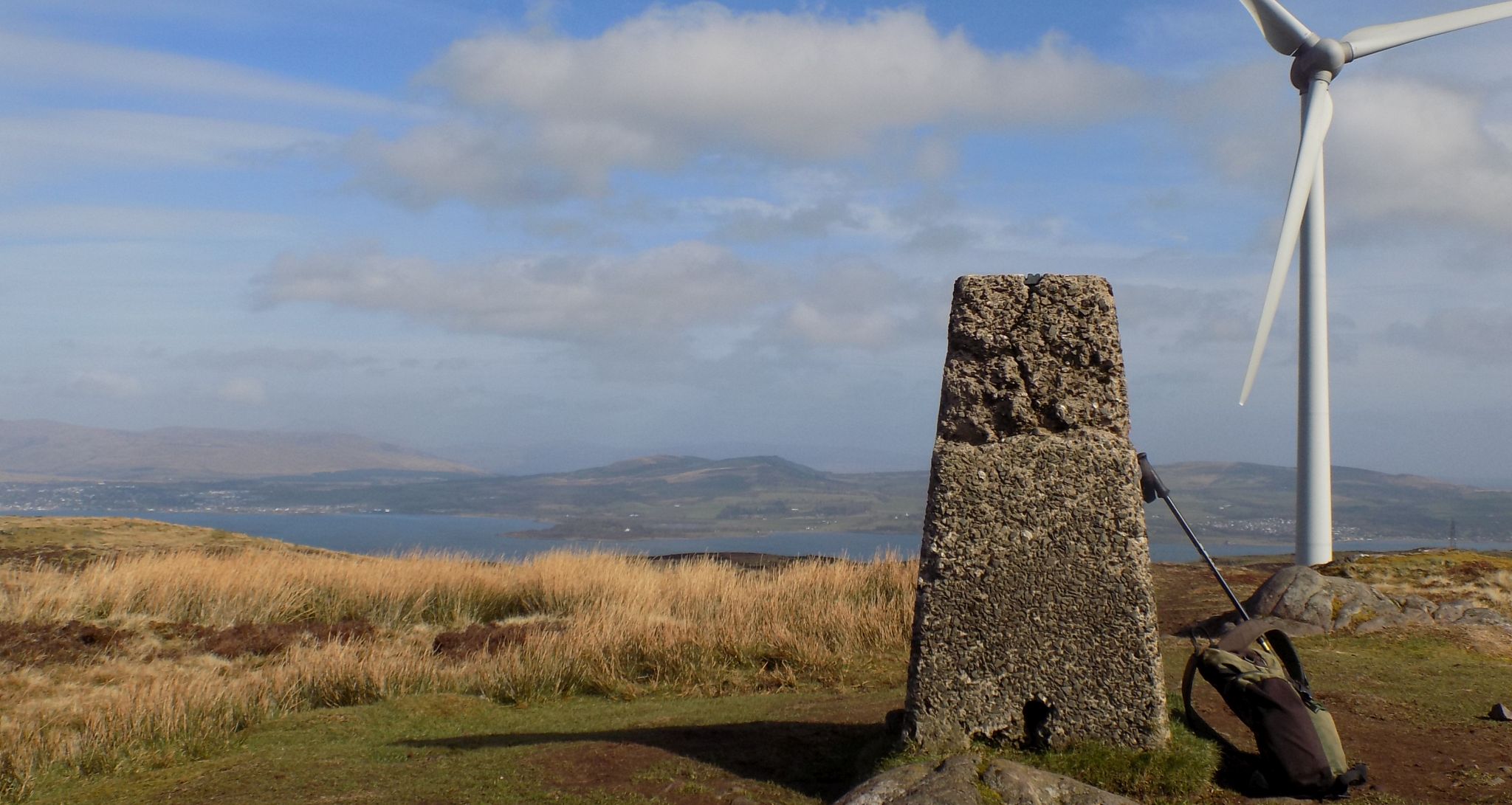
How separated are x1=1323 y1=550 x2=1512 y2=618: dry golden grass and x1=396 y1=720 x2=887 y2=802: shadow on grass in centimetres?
→ 832

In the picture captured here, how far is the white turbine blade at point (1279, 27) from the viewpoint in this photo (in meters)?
18.0

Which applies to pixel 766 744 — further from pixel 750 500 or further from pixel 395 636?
pixel 750 500

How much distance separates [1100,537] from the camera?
6711mm

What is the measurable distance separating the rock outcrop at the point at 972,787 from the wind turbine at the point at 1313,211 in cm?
1062

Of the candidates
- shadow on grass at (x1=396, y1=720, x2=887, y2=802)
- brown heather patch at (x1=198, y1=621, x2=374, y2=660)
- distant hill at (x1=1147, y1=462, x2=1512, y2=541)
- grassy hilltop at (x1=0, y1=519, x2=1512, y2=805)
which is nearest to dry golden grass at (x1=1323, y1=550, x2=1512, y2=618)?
grassy hilltop at (x1=0, y1=519, x2=1512, y2=805)

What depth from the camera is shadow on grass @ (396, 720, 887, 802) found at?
7.07 metres

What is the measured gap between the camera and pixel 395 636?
15469mm

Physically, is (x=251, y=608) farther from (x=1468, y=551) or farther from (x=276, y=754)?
(x=1468, y=551)

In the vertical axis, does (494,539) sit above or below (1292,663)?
below

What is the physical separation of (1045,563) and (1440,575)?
31.1 feet

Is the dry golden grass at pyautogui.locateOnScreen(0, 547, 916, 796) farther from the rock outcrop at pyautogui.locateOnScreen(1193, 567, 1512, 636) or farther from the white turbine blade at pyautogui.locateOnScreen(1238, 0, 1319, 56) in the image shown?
the white turbine blade at pyautogui.locateOnScreen(1238, 0, 1319, 56)

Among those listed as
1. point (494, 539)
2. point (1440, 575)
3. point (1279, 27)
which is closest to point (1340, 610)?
point (1440, 575)

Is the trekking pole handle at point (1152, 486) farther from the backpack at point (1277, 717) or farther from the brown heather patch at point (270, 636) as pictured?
the brown heather patch at point (270, 636)

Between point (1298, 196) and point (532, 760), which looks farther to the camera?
point (1298, 196)
